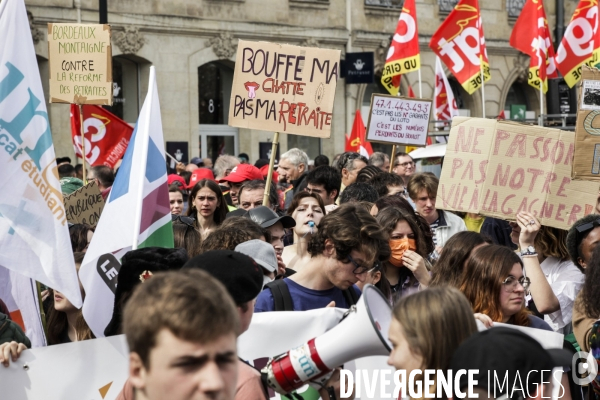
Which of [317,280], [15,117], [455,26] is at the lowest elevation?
[317,280]

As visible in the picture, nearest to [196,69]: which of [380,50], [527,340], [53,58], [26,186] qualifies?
[380,50]

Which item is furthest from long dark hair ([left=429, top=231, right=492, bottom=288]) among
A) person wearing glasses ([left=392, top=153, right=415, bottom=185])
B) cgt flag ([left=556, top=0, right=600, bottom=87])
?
cgt flag ([left=556, top=0, right=600, bottom=87])

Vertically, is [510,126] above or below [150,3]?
below

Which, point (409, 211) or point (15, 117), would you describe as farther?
point (409, 211)

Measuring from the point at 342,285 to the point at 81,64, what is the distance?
Result: 17.5ft

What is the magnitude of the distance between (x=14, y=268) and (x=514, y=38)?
1120cm

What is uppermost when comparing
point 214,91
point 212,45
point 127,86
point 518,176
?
point 212,45

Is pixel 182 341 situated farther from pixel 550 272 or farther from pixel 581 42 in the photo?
pixel 581 42

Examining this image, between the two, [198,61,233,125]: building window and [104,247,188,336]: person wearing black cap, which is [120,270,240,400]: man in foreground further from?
[198,61,233,125]: building window

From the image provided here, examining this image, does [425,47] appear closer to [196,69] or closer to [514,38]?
[196,69]

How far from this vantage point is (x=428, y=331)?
302cm

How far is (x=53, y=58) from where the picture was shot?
9.36 metres

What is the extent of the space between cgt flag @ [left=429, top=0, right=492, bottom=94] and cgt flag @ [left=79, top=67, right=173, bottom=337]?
9.53m

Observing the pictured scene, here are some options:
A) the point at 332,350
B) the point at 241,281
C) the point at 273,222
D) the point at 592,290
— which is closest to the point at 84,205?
the point at 273,222
